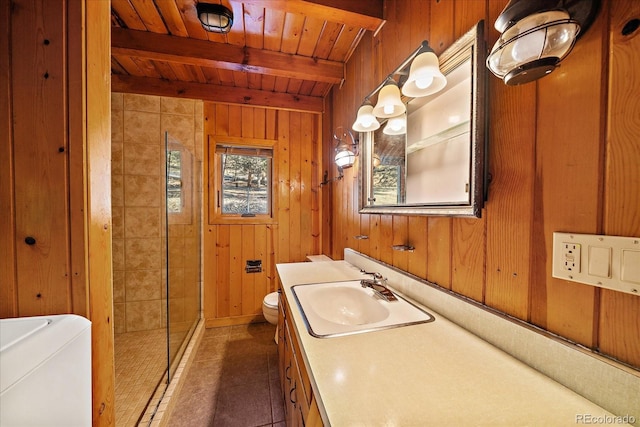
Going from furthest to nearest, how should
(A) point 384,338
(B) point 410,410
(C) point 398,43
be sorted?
1. (C) point 398,43
2. (A) point 384,338
3. (B) point 410,410

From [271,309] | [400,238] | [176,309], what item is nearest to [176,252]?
[176,309]

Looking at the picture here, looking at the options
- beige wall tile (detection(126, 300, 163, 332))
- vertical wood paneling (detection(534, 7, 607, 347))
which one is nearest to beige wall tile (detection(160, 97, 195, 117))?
beige wall tile (detection(126, 300, 163, 332))

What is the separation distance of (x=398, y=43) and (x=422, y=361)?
A: 1456 mm

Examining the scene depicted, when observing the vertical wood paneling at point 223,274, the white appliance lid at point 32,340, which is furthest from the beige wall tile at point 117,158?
the white appliance lid at point 32,340

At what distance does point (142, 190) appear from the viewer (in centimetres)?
210

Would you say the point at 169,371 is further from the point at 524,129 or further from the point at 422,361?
the point at 524,129

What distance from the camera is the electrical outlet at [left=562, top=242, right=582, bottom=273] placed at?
0.51 meters

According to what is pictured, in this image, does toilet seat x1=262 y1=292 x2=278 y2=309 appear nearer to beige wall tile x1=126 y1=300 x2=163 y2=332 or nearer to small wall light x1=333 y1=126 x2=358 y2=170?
beige wall tile x1=126 y1=300 x2=163 y2=332

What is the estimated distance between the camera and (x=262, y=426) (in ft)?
4.09

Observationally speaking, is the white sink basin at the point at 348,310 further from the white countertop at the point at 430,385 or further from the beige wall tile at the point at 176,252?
the beige wall tile at the point at 176,252

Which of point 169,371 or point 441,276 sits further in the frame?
point 169,371

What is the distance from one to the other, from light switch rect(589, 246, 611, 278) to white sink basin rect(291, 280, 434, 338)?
471mm

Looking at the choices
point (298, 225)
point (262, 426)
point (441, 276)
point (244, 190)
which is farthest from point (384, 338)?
point (244, 190)

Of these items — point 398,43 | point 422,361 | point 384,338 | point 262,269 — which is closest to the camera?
point 422,361
